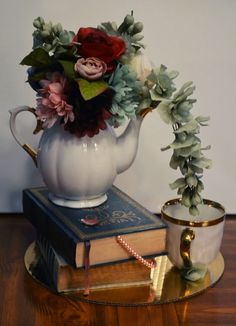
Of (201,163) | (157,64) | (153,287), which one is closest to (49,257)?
(153,287)

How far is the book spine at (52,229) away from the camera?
2.20 ft

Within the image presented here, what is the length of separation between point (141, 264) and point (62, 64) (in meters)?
0.30

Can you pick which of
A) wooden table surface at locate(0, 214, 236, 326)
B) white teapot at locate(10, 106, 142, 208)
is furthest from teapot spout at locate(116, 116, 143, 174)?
wooden table surface at locate(0, 214, 236, 326)

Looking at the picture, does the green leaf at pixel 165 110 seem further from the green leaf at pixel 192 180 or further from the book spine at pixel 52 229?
the book spine at pixel 52 229

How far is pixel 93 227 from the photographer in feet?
2.30

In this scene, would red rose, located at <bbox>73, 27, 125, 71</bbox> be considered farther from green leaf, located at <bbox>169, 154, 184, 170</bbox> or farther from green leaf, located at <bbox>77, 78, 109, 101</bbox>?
green leaf, located at <bbox>169, 154, 184, 170</bbox>

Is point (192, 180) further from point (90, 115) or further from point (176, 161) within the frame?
point (90, 115)

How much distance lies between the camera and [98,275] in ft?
2.34

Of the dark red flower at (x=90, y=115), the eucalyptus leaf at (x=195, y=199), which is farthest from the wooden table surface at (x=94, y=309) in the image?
the dark red flower at (x=90, y=115)

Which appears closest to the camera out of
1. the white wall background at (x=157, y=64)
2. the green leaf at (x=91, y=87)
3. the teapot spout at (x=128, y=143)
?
the green leaf at (x=91, y=87)

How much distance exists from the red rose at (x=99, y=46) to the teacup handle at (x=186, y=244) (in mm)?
259

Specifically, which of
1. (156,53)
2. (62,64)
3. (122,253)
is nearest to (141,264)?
(122,253)

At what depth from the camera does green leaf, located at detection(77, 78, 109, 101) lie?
2.14 ft

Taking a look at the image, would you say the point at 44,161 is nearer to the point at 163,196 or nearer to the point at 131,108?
the point at 131,108
